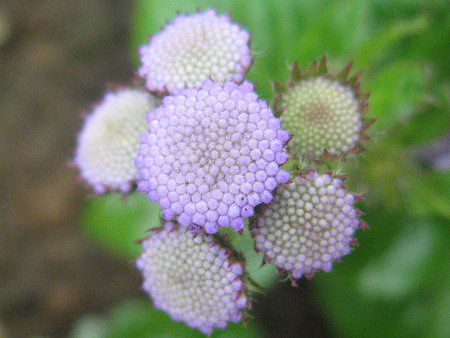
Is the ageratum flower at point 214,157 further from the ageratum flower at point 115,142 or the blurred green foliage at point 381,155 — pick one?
the blurred green foliage at point 381,155

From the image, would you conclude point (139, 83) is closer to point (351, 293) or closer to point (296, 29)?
point (296, 29)

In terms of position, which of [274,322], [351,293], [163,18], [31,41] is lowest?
[351,293]

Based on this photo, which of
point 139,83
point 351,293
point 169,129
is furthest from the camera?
point 351,293

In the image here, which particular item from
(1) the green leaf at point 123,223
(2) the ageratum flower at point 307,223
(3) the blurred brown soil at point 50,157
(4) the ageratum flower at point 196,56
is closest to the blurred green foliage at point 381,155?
(1) the green leaf at point 123,223

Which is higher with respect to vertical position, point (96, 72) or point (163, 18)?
point (96, 72)

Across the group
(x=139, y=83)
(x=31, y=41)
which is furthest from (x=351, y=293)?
(x=31, y=41)

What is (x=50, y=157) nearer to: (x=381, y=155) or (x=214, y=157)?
(x=381, y=155)

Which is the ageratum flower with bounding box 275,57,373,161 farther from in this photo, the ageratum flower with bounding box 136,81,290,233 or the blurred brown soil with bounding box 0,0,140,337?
the blurred brown soil with bounding box 0,0,140,337
